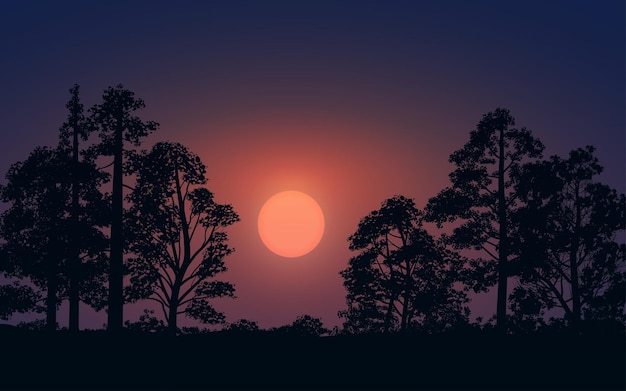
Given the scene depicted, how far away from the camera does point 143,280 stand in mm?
40250

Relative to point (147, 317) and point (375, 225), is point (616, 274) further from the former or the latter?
point (147, 317)

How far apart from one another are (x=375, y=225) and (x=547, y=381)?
81.0ft

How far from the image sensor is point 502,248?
4094 cm

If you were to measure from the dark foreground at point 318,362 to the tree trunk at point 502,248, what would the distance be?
9.92m

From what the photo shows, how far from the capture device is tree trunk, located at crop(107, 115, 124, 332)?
111ft

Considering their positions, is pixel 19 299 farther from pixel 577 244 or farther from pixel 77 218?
pixel 577 244

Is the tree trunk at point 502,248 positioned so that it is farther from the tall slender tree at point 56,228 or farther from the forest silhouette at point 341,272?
the tall slender tree at point 56,228

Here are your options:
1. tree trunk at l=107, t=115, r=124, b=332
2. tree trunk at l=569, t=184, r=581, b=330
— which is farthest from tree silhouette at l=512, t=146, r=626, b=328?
tree trunk at l=107, t=115, r=124, b=332

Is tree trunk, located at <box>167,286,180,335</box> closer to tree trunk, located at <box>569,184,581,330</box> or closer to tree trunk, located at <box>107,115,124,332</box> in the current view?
tree trunk, located at <box>107,115,124,332</box>

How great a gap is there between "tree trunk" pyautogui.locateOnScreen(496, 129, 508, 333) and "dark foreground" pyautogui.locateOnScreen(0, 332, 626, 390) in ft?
32.5

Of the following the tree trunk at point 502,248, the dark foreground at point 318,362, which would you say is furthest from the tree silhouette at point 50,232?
the tree trunk at point 502,248

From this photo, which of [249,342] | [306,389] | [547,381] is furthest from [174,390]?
[547,381]

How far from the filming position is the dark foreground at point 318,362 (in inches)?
870

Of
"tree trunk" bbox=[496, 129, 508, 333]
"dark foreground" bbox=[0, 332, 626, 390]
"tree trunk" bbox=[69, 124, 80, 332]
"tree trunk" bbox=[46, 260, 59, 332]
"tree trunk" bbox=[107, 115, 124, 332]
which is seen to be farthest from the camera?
"tree trunk" bbox=[46, 260, 59, 332]
